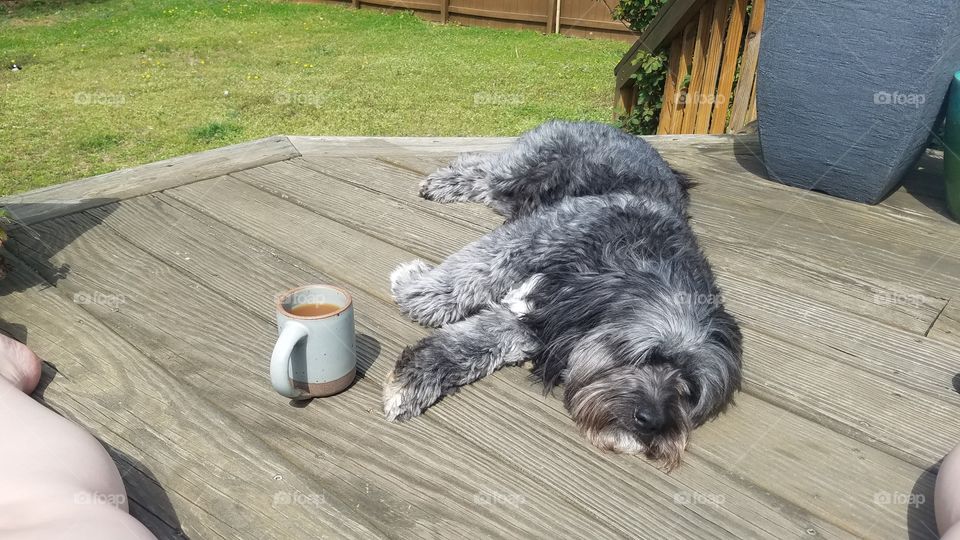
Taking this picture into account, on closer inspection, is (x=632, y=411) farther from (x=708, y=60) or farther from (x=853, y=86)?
(x=708, y=60)

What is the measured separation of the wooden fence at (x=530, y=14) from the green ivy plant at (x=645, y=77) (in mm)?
7395

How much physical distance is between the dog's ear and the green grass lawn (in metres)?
6.37

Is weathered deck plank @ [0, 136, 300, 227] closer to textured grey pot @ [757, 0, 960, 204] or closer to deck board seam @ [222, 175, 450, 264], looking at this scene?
deck board seam @ [222, 175, 450, 264]

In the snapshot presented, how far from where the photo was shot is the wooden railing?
515cm

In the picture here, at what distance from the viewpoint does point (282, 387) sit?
219 centimetres

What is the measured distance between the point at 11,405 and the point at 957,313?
351 centimetres

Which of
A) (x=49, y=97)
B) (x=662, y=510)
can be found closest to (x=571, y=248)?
(x=662, y=510)

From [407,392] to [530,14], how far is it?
13.9 meters

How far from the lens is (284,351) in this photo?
2.13 metres

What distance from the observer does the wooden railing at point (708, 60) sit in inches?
203

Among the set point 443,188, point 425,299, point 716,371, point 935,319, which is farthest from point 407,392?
point 935,319

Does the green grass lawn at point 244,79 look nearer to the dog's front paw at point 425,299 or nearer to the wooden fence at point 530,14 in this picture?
the wooden fence at point 530,14

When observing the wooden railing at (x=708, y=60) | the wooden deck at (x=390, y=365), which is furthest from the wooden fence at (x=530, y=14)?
the wooden deck at (x=390, y=365)

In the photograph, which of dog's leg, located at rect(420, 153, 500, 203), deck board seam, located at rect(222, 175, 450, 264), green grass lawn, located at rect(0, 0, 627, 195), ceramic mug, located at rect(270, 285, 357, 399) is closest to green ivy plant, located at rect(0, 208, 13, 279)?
deck board seam, located at rect(222, 175, 450, 264)
